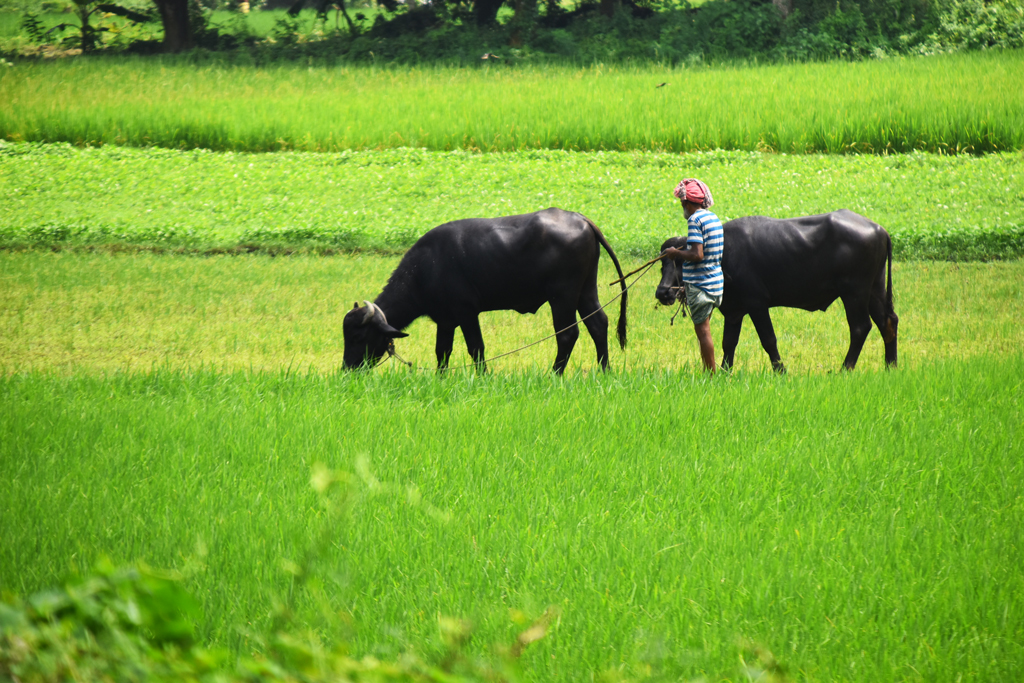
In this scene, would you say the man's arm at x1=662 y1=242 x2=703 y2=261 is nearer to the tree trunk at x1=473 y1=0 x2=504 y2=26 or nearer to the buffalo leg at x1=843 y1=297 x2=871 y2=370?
the buffalo leg at x1=843 y1=297 x2=871 y2=370

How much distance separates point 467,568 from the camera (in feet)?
11.7

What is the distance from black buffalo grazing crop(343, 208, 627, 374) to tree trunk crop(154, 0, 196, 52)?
2319cm

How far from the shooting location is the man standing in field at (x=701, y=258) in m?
6.59

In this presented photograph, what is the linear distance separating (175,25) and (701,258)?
25036 millimetres

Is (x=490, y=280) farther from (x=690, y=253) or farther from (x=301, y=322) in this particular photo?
(x=301, y=322)

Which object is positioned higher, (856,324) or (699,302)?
(699,302)

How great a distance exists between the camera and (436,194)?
48.8 ft

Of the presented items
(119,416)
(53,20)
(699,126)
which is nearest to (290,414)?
(119,416)

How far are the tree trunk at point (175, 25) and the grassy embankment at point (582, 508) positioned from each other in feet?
78.1

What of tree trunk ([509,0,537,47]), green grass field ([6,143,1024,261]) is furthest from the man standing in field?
tree trunk ([509,0,537,47])

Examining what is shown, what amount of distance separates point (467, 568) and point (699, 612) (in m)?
0.90

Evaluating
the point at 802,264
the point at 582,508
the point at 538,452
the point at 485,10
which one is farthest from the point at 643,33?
the point at 582,508

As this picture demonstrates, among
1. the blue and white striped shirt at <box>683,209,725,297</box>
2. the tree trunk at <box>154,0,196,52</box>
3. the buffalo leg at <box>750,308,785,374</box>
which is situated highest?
the tree trunk at <box>154,0,196,52</box>

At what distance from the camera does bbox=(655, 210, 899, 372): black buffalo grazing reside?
274 inches
